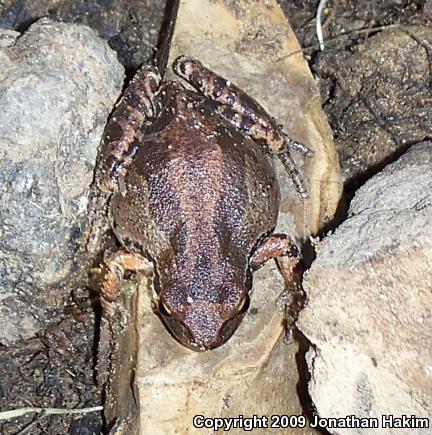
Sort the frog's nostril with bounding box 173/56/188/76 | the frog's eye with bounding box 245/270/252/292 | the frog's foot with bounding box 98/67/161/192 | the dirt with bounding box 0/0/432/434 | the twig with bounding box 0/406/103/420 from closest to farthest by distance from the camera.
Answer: the frog's eye with bounding box 245/270/252/292, the frog's foot with bounding box 98/67/161/192, the frog's nostril with bounding box 173/56/188/76, the twig with bounding box 0/406/103/420, the dirt with bounding box 0/0/432/434

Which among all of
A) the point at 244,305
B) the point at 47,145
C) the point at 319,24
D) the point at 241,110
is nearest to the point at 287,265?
the point at 244,305

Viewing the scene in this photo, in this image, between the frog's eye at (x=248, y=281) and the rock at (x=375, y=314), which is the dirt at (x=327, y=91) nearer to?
the frog's eye at (x=248, y=281)

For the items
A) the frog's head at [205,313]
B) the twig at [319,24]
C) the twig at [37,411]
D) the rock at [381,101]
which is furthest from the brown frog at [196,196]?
the twig at [319,24]

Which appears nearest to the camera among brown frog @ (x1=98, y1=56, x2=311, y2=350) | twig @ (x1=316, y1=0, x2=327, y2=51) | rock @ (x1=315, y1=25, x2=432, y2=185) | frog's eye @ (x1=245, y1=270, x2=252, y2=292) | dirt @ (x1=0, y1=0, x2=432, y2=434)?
brown frog @ (x1=98, y1=56, x2=311, y2=350)

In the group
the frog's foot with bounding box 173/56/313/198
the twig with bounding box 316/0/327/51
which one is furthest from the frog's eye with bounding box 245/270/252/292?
→ the twig with bounding box 316/0/327/51

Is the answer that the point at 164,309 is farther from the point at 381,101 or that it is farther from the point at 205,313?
the point at 381,101

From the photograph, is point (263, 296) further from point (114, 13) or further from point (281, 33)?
point (114, 13)

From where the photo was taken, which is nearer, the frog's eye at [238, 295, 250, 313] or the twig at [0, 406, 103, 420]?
the frog's eye at [238, 295, 250, 313]

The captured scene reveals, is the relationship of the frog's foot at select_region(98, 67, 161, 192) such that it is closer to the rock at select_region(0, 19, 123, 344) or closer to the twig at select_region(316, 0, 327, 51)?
the rock at select_region(0, 19, 123, 344)
